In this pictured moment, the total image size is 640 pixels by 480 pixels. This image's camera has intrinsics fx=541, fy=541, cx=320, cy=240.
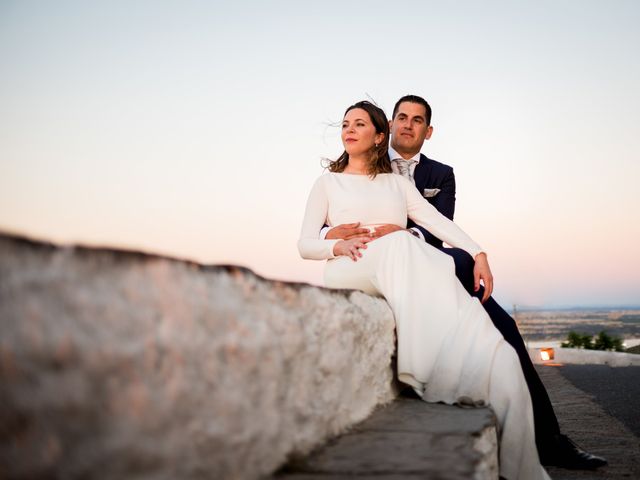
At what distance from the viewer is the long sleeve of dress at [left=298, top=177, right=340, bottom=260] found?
3002mm

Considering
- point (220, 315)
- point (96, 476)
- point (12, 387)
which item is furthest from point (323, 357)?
point (12, 387)

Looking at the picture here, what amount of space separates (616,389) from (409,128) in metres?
4.91

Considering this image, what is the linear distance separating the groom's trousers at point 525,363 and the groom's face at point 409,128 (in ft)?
5.66

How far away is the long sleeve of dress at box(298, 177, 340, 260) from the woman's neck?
0.90 feet

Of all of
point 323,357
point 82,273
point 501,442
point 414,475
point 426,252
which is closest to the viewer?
point 82,273

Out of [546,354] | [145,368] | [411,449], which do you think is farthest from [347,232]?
[546,354]

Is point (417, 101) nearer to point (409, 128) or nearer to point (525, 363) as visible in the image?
point (409, 128)

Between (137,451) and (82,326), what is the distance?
0.25m

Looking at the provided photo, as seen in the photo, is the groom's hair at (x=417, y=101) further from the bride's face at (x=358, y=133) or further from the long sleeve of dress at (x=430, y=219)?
the long sleeve of dress at (x=430, y=219)

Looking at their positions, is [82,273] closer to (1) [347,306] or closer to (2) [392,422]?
(1) [347,306]

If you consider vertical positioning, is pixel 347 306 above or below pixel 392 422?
above

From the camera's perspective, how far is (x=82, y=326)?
0.91 m

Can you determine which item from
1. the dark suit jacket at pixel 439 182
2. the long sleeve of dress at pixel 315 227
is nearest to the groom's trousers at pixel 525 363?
the long sleeve of dress at pixel 315 227

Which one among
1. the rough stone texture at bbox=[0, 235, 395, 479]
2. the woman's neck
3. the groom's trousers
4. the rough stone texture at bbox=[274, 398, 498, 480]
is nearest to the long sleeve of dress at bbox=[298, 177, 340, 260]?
the woman's neck
